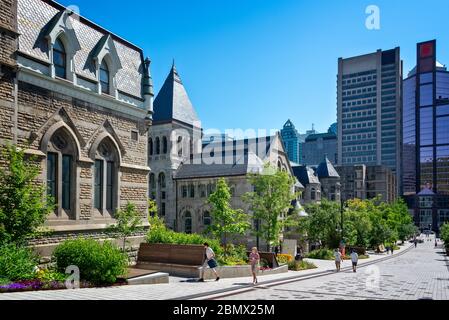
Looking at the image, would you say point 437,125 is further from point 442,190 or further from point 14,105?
point 14,105

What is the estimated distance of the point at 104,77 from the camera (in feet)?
67.8

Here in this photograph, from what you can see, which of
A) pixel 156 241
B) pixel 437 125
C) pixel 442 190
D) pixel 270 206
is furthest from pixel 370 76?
pixel 156 241

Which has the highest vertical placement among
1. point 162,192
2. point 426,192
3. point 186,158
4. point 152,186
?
point 186,158

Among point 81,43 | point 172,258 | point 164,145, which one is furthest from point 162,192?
point 81,43

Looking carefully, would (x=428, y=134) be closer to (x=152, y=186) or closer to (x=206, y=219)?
(x=206, y=219)

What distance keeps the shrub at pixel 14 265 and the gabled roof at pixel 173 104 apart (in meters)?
41.7

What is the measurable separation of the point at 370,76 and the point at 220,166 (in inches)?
5060

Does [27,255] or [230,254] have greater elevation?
[27,255]

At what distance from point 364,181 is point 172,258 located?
11339 cm

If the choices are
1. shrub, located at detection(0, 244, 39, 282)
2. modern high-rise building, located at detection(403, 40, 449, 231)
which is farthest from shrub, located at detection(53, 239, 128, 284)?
modern high-rise building, located at detection(403, 40, 449, 231)

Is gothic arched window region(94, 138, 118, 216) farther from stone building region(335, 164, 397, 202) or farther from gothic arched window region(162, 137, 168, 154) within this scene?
stone building region(335, 164, 397, 202)

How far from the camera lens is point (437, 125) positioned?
15825 cm

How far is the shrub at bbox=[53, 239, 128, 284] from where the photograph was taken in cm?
1321

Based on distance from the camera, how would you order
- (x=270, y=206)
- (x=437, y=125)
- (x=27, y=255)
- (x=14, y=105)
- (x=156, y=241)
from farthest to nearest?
(x=437, y=125)
(x=270, y=206)
(x=156, y=241)
(x=14, y=105)
(x=27, y=255)
